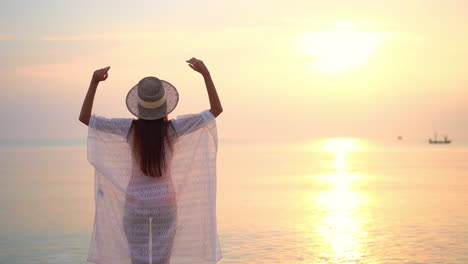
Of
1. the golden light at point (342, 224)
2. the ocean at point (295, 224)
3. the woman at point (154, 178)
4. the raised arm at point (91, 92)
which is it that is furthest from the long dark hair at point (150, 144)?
the golden light at point (342, 224)

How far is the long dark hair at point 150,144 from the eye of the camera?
13.3 feet

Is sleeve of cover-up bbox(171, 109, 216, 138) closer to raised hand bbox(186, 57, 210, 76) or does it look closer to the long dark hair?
the long dark hair

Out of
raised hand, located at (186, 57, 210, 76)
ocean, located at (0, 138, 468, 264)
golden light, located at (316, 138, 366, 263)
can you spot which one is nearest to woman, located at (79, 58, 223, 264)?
raised hand, located at (186, 57, 210, 76)

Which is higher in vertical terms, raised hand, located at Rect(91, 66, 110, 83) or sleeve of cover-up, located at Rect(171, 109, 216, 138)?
raised hand, located at Rect(91, 66, 110, 83)

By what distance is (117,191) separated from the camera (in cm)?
430

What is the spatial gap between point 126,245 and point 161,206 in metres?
0.38

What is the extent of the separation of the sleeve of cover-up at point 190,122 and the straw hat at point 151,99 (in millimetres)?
117

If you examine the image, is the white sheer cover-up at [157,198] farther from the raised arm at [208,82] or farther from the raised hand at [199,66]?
the raised hand at [199,66]

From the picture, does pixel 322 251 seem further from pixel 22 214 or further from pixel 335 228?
pixel 22 214

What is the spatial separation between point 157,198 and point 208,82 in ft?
2.37

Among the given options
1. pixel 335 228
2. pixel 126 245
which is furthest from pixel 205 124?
pixel 335 228

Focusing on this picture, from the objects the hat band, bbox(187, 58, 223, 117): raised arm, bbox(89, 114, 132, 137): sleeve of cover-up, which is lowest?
bbox(89, 114, 132, 137): sleeve of cover-up

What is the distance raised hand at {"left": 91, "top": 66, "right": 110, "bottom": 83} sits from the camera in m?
4.07

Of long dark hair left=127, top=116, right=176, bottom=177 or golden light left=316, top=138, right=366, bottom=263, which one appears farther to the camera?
golden light left=316, top=138, right=366, bottom=263
